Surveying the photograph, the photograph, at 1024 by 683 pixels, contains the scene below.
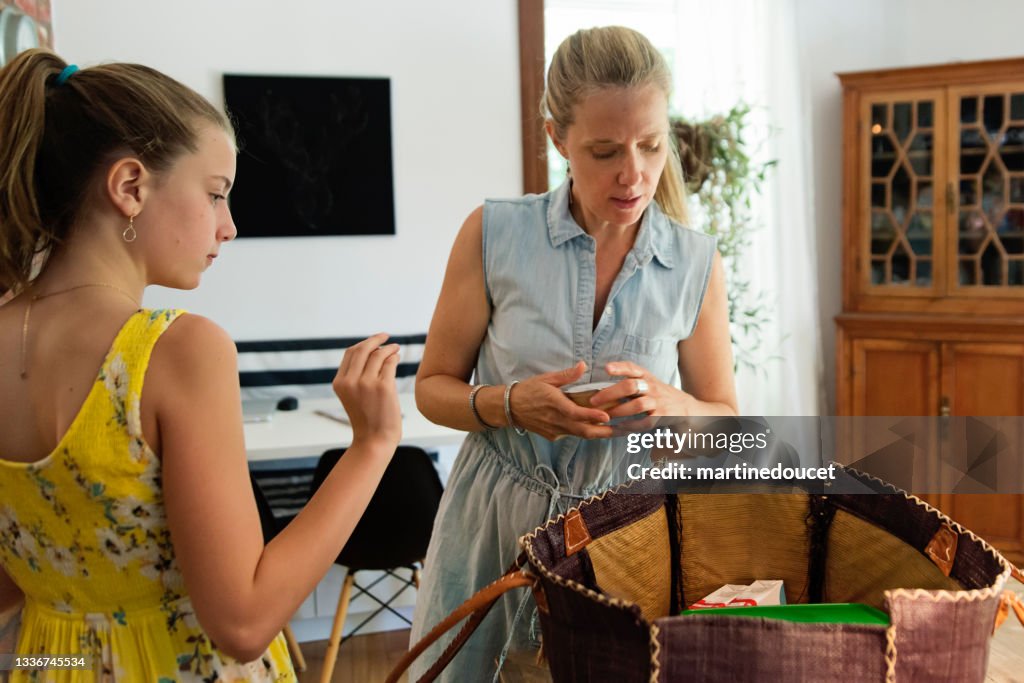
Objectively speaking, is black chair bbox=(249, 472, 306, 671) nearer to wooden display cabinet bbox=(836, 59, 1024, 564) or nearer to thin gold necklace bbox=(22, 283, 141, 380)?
thin gold necklace bbox=(22, 283, 141, 380)

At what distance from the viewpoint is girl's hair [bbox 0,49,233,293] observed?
32.4 inches

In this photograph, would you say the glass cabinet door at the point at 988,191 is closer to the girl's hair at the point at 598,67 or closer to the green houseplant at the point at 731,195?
the green houseplant at the point at 731,195

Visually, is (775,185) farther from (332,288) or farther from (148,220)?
(148,220)

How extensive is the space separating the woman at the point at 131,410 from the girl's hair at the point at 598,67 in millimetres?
548

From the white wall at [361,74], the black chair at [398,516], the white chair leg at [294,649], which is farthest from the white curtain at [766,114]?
the white chair leg at [294,649]

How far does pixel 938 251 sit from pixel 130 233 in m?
3.92

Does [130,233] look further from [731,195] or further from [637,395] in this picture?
[731,195]

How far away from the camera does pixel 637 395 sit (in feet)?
3.88

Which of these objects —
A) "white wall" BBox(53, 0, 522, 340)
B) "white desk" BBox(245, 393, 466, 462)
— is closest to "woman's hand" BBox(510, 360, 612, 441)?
"white desk" BBox(245, 393, 466, 462)

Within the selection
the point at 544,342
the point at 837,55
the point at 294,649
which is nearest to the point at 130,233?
the point at 544,342

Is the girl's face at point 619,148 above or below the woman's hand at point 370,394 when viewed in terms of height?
above

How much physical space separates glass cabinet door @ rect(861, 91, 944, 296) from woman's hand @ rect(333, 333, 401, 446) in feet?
12.3

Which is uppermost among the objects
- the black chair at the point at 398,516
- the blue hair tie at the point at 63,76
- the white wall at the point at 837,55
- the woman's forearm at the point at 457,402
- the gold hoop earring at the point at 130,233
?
the white wall at the point at 837,55

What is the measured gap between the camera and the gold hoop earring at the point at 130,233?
85 cm
